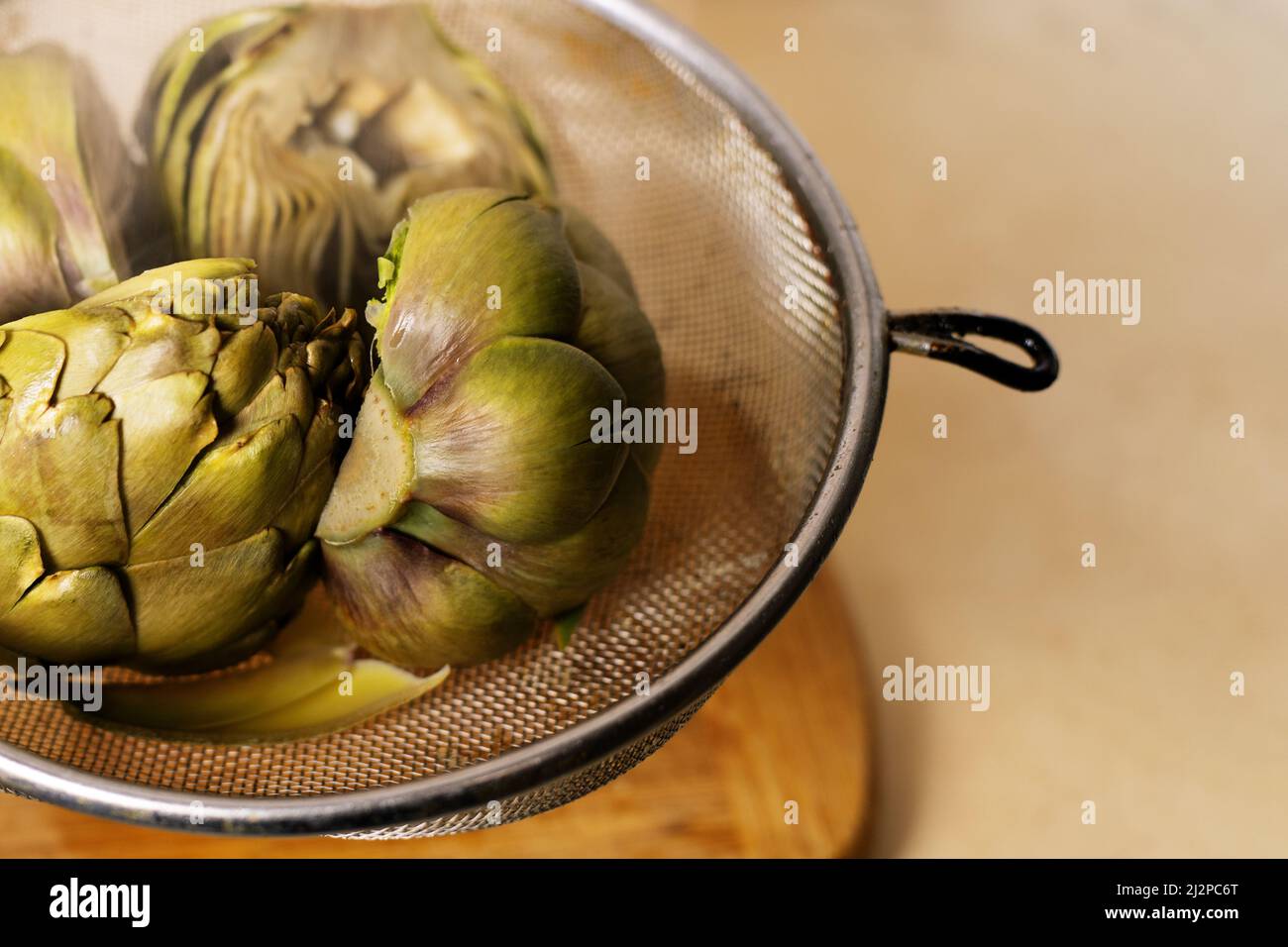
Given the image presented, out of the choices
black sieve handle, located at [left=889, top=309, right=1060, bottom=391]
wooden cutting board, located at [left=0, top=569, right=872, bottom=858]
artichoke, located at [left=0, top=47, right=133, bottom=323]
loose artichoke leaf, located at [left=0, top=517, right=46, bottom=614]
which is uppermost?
artichoke, located at [left=0, top=47, right=133, bottom=323]

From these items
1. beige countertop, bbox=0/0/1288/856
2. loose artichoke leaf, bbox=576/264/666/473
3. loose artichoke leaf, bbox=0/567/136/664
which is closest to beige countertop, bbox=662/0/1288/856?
beige countertop, bbox=0/0/1288/856

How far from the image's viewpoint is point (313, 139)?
0.61 m

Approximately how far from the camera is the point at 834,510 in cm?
50

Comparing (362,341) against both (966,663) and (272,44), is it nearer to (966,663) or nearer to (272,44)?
(272,44)

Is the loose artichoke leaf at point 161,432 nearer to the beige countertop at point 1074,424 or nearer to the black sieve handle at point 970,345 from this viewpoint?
the black sieve handle at point 970,345

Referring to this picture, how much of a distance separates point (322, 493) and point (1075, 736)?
0.46 m

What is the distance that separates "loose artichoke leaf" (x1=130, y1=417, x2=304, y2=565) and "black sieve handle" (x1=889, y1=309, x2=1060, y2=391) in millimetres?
254

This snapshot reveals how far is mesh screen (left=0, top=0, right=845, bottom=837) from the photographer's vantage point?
506mm

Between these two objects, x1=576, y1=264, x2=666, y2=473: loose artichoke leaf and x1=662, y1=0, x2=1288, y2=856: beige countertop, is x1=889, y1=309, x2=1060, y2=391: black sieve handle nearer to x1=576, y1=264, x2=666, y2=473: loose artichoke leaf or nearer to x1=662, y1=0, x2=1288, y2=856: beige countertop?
x1=576, y1=264, x2=666, y2=473: loose artichoke leaf

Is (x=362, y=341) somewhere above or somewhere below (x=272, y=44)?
below

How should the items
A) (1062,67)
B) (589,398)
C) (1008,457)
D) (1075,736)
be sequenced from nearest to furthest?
(589,398) → (1075,736) → (1008,457) → (1062,67)
